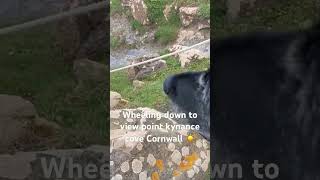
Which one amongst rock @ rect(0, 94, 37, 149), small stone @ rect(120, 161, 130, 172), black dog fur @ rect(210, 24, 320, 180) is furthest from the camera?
rock @ rect(0, 94, 37, 149)

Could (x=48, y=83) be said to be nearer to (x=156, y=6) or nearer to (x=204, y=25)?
(x=156, y=6)

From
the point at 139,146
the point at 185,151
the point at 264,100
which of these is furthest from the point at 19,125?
the point at 264,100

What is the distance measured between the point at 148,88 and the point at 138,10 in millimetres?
566

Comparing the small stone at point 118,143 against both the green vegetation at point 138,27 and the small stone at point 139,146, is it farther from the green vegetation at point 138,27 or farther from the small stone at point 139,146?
the green vegetation at point 138,27

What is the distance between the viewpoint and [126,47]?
11.4ft

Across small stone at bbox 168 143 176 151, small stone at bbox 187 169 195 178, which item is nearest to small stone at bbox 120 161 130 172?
small stone at bbox 168 143 176 151

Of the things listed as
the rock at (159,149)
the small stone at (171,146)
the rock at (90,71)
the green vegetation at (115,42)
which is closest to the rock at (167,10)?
the green vegetation at (115,42)

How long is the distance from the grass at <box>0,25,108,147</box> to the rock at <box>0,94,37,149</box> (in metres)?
0.05

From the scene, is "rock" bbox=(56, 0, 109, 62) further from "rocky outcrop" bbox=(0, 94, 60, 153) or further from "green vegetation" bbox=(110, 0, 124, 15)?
"rocky outcrop" bbox=(0, 94, 60, 153)

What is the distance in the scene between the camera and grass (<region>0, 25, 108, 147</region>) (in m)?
3.55

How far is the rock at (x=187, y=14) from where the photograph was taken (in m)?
3.45

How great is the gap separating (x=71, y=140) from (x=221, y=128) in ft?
3.66

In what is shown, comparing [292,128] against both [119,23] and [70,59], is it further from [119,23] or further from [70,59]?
[70,59]

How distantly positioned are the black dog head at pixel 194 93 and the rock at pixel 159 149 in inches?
4.5
